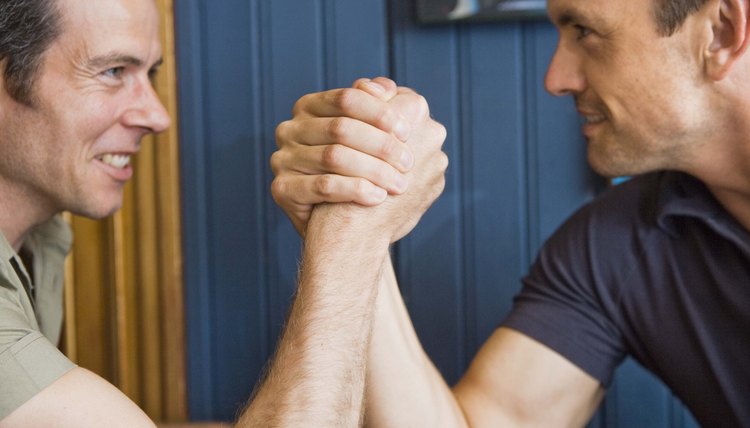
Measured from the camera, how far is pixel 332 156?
3.63 feet

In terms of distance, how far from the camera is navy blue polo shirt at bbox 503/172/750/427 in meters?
1.35

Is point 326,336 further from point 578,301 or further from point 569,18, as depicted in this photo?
point 569,18

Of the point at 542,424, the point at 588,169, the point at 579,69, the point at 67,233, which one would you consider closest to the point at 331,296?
the point at 542,424

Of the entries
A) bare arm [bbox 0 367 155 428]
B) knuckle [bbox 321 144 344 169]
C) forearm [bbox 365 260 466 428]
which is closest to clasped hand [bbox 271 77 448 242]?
knuckle [bbox 321 144 344 169]

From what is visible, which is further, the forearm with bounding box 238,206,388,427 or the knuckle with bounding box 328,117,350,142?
the knuckle with bounding box 328,117,350,142

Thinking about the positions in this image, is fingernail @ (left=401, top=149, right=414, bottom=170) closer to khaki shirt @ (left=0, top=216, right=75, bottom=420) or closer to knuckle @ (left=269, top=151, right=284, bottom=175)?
knuckle @ (left=269, top=151, right=284, bottom=175)

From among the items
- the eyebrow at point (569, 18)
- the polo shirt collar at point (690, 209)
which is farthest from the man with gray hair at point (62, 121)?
the polo shirt collar at point (690, 209)

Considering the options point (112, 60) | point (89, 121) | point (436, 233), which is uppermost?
point (112, 60)

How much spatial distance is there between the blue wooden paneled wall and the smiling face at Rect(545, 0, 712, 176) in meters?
0.35

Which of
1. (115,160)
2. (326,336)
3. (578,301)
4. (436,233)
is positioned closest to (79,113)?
(115,160)

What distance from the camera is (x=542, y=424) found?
4.61 ft

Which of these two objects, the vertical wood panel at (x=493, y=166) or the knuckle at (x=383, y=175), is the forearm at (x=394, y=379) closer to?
the knuckle at (x=383, y=175)

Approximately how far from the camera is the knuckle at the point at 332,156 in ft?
3.62

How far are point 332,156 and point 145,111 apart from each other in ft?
1.84
